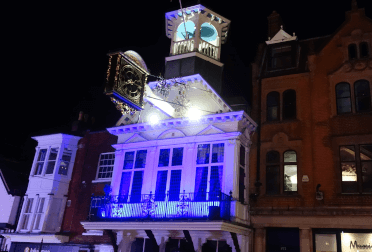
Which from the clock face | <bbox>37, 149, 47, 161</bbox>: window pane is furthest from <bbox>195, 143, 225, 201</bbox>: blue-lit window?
<bbox>37, 149, 47, 161</bbox>: window pane

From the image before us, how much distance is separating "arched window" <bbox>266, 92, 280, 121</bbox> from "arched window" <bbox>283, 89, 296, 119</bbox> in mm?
329

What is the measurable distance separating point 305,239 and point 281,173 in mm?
2777

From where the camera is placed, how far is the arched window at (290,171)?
14.7m

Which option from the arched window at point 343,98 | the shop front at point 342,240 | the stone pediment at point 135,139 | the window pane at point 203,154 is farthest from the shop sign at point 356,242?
the stone pediment at point 135,139

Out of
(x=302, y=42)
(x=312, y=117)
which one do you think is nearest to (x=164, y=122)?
(x=312, y=117)

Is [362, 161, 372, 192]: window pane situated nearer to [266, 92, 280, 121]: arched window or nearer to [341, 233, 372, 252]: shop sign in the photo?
[341, 233, 372, 252]: shop sign

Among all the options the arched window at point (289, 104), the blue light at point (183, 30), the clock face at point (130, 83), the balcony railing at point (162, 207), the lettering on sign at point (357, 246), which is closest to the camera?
the clock face at point (130, 83)

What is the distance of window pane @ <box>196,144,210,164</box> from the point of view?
1545cm

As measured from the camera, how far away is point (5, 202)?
22984 millimetres

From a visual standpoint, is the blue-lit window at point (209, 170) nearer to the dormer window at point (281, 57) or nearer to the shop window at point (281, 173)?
the shop window at point (281, 173)

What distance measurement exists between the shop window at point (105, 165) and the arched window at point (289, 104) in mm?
9747

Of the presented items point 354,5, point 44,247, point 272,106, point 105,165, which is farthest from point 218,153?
point 44,247

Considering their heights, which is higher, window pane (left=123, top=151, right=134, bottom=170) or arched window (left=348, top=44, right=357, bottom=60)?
arched window (left=348, top=44, right=357, bottom=60)

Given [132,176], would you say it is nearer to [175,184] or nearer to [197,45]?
[175,184]
